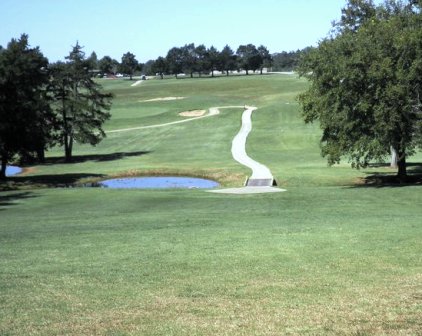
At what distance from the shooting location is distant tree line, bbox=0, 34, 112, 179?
4397 cm

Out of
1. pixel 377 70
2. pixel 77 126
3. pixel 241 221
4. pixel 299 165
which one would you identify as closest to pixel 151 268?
pixel 241 221

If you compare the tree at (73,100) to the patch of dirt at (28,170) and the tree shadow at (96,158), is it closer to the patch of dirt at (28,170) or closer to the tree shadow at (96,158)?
the tree shadow at (96,158)

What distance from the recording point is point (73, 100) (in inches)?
2334

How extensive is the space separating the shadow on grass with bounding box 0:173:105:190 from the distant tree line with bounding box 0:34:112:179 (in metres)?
2.17

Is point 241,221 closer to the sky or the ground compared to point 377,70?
closer to the ground

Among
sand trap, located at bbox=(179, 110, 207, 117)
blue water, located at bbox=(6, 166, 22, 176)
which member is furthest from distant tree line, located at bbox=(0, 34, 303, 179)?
sand trap, located at bbox=(179, 110, 207, 117)

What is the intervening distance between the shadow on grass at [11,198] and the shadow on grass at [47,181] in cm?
768

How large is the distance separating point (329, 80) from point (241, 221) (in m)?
15.9

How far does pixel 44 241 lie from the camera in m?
15.1

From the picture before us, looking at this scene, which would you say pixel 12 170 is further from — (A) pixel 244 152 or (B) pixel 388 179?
(B) pixel 388 179

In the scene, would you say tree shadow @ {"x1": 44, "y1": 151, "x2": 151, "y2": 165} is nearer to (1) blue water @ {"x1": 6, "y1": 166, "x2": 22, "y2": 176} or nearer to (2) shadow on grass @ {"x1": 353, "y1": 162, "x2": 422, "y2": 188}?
(1) blue water @ {"x1": 6, "y1": 166, "x2": 22, "y2": 176}

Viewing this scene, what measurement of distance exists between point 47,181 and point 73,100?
18.0 m

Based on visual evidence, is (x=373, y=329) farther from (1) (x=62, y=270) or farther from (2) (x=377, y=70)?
(2) (x=377, y=70)

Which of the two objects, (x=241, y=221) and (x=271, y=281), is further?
(x=241, y=221)
